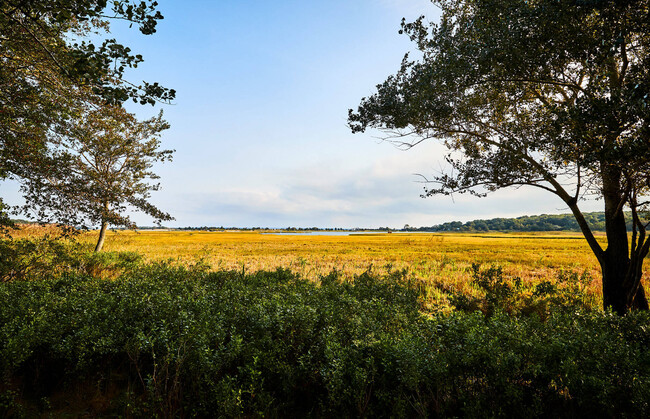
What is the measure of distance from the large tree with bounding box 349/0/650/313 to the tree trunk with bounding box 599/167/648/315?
1.3 inches

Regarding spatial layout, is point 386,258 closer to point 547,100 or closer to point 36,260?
point 547,100

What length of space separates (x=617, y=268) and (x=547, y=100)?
6215 millimetres

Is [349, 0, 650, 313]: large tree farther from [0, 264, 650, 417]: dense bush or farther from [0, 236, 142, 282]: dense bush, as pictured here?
[0, 236, 142, 282]: dense bush

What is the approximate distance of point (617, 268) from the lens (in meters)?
9.12

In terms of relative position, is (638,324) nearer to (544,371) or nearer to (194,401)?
(544,371)

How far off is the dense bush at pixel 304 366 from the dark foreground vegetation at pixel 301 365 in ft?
0.07

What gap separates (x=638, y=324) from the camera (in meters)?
5.67

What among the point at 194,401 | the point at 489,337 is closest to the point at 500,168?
the point at 489,337

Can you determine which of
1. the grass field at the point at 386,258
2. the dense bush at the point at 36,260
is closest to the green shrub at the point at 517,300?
the grass field at the point at 386,258

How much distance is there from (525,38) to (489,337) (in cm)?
743

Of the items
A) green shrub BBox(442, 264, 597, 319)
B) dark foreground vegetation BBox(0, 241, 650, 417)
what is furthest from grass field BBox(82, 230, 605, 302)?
dark foreground vegetation BBox(0, 241, 650, 417)

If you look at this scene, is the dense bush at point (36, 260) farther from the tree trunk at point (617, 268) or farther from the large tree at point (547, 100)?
the tree trunk at point (617, 268)

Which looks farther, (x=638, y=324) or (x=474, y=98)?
(x=474, y=98)

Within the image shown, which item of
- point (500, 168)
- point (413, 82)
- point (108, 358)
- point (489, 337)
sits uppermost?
point (413, 82)
